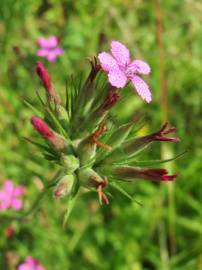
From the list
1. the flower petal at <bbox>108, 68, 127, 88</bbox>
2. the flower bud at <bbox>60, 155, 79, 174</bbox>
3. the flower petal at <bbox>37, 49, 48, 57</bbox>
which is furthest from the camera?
the flower petal at <bbox>37, 49, 48, 57</bbox>

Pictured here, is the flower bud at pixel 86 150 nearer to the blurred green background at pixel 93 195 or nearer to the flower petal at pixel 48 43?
the blurred green background at pixel 93 195

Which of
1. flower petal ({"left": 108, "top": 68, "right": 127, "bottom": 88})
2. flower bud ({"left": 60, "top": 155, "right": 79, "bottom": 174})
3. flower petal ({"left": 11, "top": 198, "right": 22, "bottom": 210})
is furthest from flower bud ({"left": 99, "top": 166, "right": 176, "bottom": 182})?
flower petal ({"left": 11, "top": 198, "right": 22, "bottom": 210})

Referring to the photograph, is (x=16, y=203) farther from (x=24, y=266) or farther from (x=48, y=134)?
(x=48, y=134)

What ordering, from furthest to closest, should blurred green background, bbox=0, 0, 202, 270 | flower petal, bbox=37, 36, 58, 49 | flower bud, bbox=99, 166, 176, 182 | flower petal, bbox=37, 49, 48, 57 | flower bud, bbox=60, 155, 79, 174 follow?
1. blurred green background, bbox=0, 0, 202, 270
2. flower petal, bbox=37, 36, 58, 49
3. flower petal, bbox=37, 49, 48, 57
4. flower bud, bbox=60, 155, 79, 174
5. flower bud, bbox=99, 166, 176, 182

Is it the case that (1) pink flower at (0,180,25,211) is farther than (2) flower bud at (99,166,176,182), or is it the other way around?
(1) pink flower at (0,180,25,211)

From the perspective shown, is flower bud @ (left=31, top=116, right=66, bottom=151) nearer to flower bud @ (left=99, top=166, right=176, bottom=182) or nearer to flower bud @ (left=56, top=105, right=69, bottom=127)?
flower bud @ (left=56, top=105, right=69, bottom=127)

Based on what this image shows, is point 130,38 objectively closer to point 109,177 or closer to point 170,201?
point 170,201

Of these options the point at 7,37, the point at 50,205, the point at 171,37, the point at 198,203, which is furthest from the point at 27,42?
the point at 198,203
